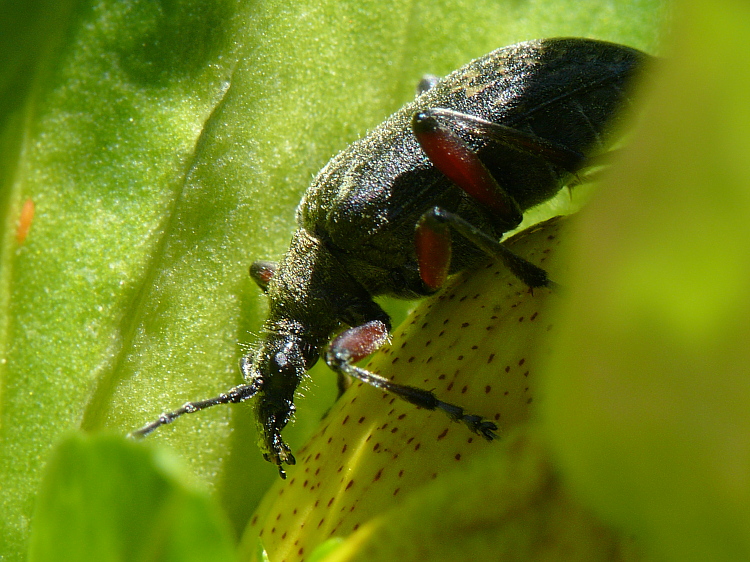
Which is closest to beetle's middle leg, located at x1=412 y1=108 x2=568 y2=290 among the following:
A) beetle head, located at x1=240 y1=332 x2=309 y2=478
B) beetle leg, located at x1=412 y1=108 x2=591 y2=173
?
beetle leg, located at x1=412 y1=108 x2=591 y2=173

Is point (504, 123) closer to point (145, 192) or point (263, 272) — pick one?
point (263, 272)

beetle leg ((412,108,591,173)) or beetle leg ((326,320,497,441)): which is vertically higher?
beetle leg ((412,108,591,173))

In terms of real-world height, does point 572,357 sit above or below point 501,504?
above

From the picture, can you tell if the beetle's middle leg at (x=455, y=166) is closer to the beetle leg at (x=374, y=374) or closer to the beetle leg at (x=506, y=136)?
the beetle leg at (x=506, y=136)

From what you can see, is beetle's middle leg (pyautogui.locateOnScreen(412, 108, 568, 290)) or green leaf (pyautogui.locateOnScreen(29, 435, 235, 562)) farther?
beetle's middle leg (pyautogui.locateOnScreen(412, 108, 568, 290))

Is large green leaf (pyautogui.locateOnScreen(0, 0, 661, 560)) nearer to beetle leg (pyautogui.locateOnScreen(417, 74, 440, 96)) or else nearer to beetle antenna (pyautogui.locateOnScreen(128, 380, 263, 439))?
beetle antenna (pyautogui.locateOnScreen(128, 380, 263, 439))

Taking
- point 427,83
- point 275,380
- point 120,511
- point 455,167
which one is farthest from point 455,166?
point 120,511

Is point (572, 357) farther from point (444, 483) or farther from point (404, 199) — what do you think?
point (404, 199)

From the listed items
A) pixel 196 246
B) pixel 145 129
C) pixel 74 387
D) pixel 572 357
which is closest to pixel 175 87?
pixel 145 129
